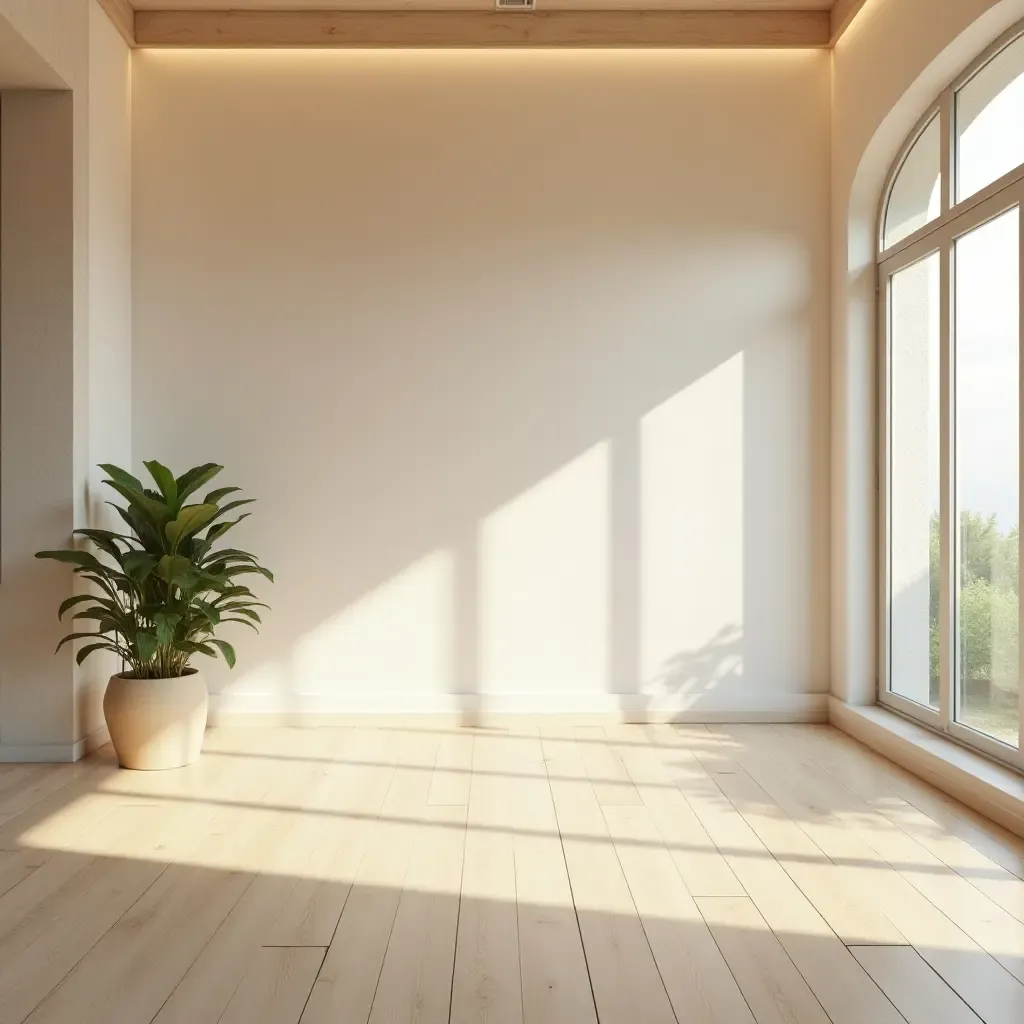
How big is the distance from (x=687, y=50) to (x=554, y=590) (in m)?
2.53

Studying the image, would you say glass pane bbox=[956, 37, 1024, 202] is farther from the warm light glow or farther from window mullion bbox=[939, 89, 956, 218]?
the warm light glow

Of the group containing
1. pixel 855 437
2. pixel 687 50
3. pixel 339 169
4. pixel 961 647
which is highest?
pixel 687 50

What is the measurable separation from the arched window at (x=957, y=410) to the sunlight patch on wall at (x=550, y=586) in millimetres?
1250

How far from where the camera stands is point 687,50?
14.9 ft

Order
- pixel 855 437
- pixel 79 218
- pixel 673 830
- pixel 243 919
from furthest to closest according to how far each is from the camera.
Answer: pixel 855 437 → pixel 79 218 → pixel 673 830 → pixel 243 919

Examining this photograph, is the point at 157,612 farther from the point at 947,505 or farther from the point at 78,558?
the point at 947,505

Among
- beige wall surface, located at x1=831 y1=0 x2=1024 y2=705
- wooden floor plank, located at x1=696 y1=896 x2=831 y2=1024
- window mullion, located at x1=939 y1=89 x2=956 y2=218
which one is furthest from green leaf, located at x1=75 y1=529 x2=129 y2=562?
window mullion, located at x1=939 y1=89 x2=956 y2=218

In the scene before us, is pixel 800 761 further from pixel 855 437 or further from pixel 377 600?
pixel 377 600

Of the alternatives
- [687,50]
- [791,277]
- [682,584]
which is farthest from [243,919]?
[687,50]

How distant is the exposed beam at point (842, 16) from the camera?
4173mm

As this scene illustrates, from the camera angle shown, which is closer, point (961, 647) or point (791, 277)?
point (961, 647)

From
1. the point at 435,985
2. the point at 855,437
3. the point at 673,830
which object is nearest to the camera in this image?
the point at 435,985

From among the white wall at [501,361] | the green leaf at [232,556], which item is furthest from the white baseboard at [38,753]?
the green leaf at [232,556]

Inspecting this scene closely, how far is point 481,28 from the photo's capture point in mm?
4426
